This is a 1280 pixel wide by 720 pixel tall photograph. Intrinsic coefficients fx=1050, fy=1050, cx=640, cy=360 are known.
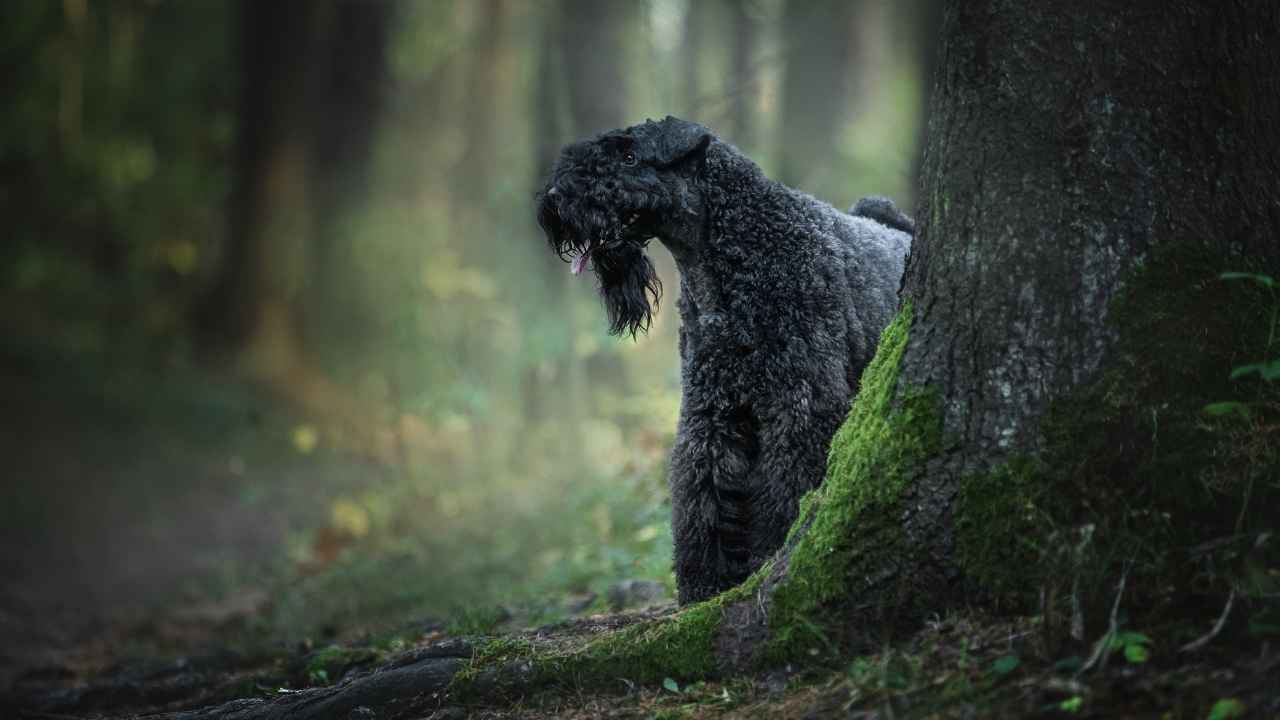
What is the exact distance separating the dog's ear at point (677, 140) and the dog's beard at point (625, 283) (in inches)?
20.7

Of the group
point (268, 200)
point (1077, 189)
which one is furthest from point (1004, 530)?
point (268, 200)

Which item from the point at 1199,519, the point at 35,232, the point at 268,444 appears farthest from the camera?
the point at 35,232

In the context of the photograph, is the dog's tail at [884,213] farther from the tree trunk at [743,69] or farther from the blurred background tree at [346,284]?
the tree trunk at [743,69]

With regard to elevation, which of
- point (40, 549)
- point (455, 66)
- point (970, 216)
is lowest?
point (970, 216)

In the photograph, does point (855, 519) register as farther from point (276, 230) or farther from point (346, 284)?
point (346, 284)

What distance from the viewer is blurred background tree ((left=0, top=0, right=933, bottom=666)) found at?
12.3 m

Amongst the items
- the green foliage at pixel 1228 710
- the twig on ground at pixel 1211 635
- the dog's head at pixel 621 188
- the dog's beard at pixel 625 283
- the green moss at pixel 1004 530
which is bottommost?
the green foliage at pixel 1228 710

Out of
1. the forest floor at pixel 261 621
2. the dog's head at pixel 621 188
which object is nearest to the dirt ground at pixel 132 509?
the forest floor at pixel 261 621

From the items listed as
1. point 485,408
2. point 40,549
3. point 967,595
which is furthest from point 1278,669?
point 40,549

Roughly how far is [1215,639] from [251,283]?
16566 millimetres

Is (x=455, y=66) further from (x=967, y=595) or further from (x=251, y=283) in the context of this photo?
(x=967, y=595)

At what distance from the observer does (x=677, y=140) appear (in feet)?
18.6

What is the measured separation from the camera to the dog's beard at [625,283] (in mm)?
5848

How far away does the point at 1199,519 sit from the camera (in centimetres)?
336
